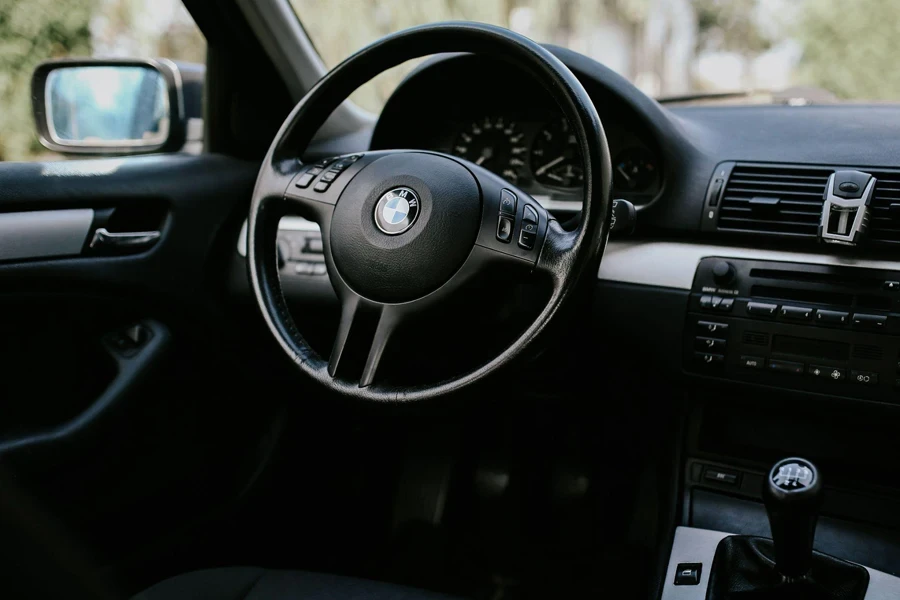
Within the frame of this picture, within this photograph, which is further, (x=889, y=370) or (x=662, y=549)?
(x=662, y=549)

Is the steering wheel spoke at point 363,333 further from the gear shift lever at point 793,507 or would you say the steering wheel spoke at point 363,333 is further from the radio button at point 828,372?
the radio button at point 828,372

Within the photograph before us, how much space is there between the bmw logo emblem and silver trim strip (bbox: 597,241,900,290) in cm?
54

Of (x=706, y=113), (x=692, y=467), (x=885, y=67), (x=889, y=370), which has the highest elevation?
(x=885, y=67)

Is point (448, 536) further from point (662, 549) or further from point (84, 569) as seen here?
point (84, 569)

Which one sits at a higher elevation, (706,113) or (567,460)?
(706,113)

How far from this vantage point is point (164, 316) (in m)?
1.72

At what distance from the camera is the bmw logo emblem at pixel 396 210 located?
46.6 inches

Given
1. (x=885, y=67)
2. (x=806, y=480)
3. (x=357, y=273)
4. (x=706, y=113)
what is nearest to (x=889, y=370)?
(x=806, y=480)

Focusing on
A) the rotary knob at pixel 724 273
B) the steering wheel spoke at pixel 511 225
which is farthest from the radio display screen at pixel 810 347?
the steering wheel spoke at pixel 511 225

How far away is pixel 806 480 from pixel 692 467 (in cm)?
50

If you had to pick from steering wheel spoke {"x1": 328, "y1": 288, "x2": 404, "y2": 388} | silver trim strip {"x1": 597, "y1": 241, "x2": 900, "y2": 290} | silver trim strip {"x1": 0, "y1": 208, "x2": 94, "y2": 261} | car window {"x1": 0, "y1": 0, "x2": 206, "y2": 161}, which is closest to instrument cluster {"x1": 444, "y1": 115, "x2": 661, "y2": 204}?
silver trim strip {"x1": 597, "y1": 241, "x2": 900, "y2": 290}

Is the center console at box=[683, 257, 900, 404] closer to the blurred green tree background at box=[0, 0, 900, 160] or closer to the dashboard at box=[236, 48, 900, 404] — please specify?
the dashboard at box=[236, 48, 900, 404]

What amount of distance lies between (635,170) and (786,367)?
52 cm

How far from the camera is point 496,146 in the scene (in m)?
1.81
